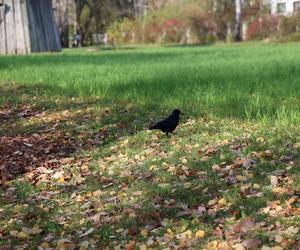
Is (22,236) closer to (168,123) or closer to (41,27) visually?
(168,123)

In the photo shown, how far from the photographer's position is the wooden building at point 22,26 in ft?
104

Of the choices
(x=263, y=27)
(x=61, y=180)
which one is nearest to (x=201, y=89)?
(x=61, y=180)

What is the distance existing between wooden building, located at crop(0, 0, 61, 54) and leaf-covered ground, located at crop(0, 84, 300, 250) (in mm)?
23550

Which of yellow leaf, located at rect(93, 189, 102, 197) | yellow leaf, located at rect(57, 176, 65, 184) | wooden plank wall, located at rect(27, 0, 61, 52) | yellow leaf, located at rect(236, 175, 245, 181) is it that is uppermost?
A: wooden plank wall, located at rect(27, 0, 61, 52)

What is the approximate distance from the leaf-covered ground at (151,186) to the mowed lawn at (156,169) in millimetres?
13

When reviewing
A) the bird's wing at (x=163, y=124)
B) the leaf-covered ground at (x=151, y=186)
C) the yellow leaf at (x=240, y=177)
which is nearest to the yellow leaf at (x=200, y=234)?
the leaf-covered ground at (x=151, y=186)

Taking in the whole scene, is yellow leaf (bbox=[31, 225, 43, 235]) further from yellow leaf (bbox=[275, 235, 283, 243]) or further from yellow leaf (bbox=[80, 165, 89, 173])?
yellow leaf (bbox=[275, 235, 283, 243])

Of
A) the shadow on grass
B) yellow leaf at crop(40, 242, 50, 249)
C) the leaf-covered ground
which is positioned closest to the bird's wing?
the leaf-covered ground

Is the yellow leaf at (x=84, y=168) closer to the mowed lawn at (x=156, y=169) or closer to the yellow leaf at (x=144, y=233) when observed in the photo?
the mowed lawn at (x=156, y=169)

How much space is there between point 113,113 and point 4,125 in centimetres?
194

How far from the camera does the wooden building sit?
31828mm

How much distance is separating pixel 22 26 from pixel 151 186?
27419mm

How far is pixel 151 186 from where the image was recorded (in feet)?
19.9

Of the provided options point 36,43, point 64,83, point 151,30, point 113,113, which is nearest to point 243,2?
point 151,30
